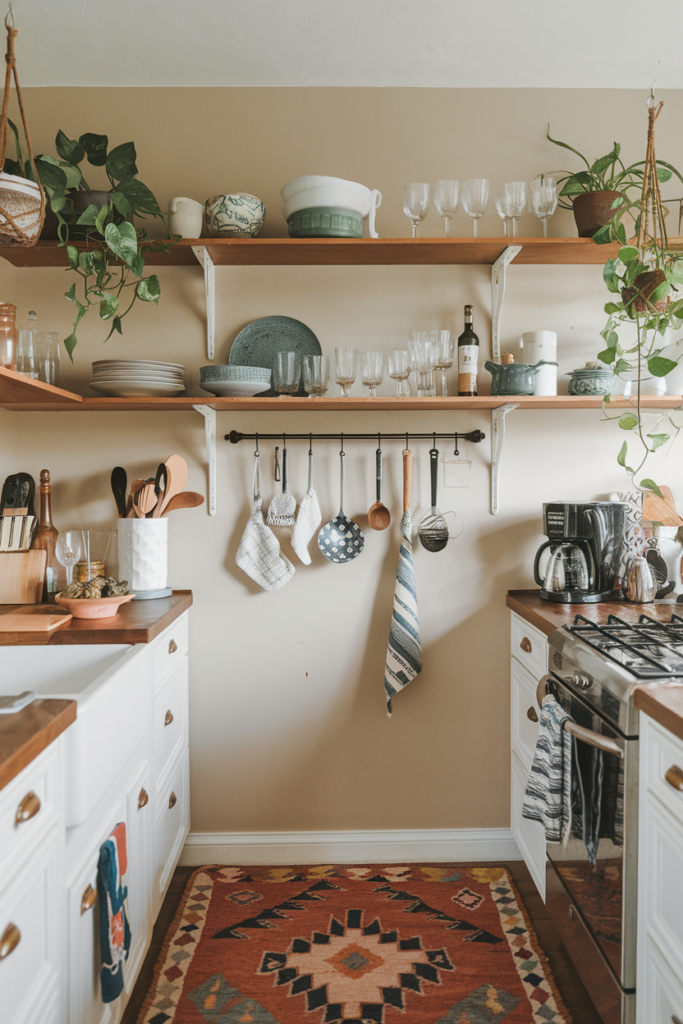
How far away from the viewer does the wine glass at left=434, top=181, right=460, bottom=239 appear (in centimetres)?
201

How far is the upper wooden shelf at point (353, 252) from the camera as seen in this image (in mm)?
1974

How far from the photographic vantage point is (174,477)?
2135mm

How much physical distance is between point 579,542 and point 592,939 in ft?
3.39

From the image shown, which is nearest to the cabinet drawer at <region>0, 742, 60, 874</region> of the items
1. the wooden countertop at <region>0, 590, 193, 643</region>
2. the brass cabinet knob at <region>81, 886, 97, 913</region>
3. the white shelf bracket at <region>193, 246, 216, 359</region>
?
the brass cabinet knob at <region>81, 886, 97, 913</region>

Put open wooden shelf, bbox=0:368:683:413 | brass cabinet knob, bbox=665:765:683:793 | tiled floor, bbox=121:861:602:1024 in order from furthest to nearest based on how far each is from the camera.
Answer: open wooden shelf, bbox=0:368:683:413 < tiled floor, bbox=121:861:602:1024 < brass cabinet knob, bbox=665:765:683:793

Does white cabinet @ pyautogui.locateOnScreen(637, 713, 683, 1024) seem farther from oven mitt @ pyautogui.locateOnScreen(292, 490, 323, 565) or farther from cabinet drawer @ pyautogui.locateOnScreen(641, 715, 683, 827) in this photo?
oven mitt @ pyautogui.locateOnScreen(292, 490, 323, 565)

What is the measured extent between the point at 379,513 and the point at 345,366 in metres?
0.50

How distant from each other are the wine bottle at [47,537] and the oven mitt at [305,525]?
772 mm

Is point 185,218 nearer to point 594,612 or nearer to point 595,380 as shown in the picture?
point 595,380

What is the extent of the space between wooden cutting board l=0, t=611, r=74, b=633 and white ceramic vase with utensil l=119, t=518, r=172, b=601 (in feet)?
0.87

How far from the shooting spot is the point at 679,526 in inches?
84.4

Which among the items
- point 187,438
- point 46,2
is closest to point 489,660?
point 187,438

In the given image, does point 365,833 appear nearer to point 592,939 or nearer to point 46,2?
point 592,939

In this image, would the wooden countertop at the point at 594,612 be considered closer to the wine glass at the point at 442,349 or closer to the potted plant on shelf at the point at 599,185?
the wine glass at the point at 442,349
